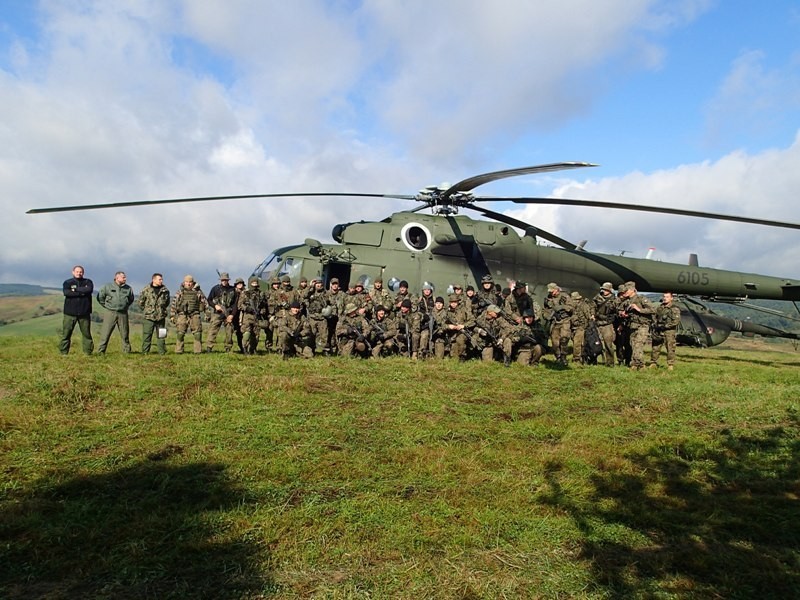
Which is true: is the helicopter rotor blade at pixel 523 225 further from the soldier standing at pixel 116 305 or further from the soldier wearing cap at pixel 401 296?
the soldier standing at pixel 116 305

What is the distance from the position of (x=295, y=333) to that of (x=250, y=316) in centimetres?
125

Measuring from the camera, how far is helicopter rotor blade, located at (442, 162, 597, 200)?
9.53 metres

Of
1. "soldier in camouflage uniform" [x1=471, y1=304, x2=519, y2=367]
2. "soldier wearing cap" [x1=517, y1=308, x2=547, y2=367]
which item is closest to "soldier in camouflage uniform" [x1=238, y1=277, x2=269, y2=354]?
"soldier in camouflage uniform" [x1=471, y1=304, x2=519, y2=367]

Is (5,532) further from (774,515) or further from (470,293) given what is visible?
(470,293)

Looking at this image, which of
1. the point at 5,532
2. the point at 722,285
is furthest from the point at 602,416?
the point at 722,285

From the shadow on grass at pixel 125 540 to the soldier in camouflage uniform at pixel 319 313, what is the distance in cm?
724

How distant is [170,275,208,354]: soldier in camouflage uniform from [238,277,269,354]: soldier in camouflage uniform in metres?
0.84

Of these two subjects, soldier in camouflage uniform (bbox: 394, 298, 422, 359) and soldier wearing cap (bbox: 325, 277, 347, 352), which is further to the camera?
soldier wearing cap (bbox: 325, 277, 347, 352)

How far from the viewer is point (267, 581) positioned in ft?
10.8

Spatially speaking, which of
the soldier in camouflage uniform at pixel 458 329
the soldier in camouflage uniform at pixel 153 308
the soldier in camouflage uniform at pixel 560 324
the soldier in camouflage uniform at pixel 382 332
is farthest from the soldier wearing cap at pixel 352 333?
the soldier in camouflage uniform at pixel 560 324

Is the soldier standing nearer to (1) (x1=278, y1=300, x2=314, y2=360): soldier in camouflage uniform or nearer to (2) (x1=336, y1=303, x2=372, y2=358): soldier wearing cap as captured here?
Answer: (1) (x1=278, y1=300, x2=314, y2=360): soldier in camouflage uniform

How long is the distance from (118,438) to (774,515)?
6.11 metres

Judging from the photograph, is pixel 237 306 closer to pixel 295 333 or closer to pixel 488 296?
pixel 295 333

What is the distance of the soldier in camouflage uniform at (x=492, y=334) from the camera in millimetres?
11348
